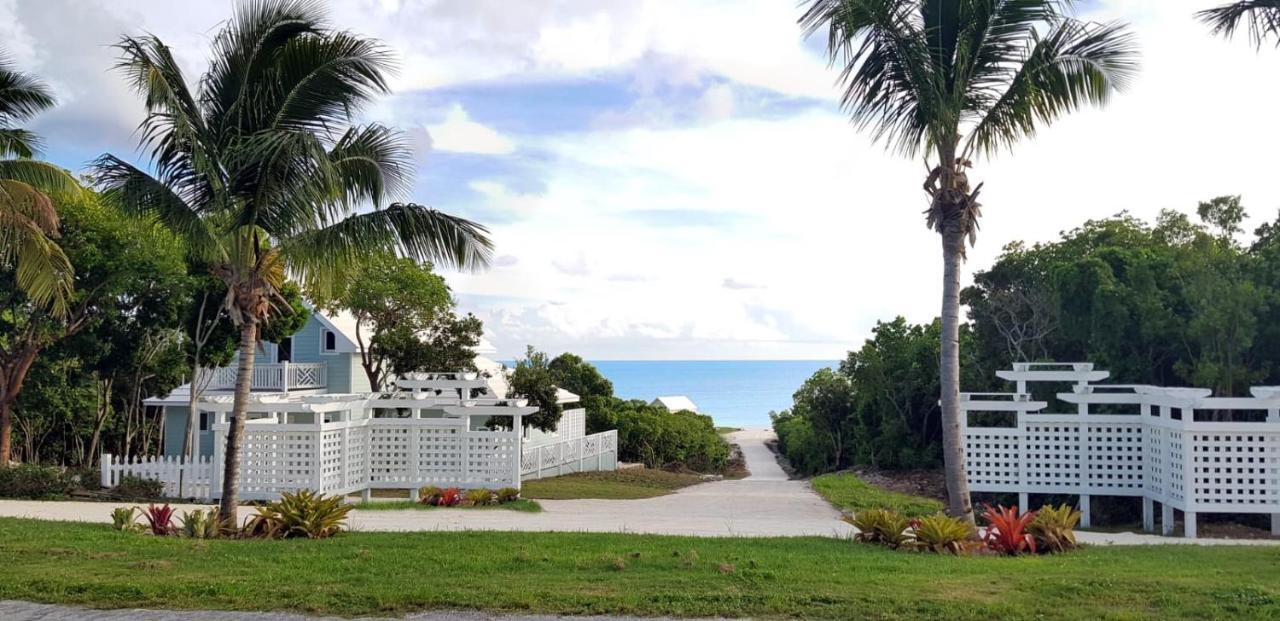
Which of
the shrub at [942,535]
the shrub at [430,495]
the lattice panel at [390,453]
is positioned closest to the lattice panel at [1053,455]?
the shrub at [942,535]

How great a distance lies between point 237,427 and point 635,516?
17.6ft

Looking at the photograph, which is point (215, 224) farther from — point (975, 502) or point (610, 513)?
point (975, 502)

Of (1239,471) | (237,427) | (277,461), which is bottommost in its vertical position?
(277,461)

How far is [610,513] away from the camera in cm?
1363

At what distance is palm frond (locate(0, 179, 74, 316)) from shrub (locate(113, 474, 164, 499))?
3.21 meters

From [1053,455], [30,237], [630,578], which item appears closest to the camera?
[630,578]

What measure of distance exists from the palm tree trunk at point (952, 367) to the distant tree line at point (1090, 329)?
19.8ft

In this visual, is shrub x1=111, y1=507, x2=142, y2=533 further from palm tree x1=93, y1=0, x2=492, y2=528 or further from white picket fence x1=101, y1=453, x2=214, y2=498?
white picket fence x1=101, y1=453, x2=214, y2=498

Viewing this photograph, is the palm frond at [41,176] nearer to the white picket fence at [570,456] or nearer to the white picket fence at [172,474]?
the white picket fence at [172,474]

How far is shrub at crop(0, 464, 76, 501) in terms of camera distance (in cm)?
1510

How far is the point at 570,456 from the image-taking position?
930 inches

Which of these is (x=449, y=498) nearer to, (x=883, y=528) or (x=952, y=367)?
(x=883, y=528)

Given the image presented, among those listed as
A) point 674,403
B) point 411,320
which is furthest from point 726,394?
point 411,320

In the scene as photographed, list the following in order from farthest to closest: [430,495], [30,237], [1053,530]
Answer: [430,495]
[30,237]
[1053,530]
